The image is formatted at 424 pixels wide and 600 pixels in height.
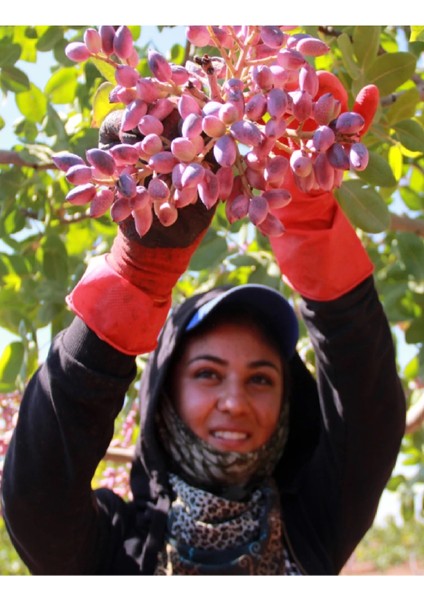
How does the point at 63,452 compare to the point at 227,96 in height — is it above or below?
below

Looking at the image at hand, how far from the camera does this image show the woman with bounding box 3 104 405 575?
1.01 m

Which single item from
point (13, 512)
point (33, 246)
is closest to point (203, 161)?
point (13, 512)

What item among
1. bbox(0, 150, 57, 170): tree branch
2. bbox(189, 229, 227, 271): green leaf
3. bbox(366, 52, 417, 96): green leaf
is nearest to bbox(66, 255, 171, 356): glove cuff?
bbox(366, 52, 417, 96): green leaf

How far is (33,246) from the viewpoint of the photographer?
1.70 metres

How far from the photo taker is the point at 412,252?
5.61 ft

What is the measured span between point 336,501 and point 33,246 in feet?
2.38

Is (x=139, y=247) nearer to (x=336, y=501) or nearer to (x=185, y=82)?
(x=185, y=82)

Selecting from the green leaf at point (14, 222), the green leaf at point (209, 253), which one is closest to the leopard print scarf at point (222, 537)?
the green leaf at point (209, 253)

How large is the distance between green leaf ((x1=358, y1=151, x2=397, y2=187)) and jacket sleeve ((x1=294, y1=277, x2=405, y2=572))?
129mm

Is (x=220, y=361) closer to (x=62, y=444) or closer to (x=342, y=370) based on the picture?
(x=342, y=370)

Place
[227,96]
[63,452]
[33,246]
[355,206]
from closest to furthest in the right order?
[227,96]
[63,452]
[355,206]
[33,246]

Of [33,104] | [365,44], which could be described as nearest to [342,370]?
[365,44]

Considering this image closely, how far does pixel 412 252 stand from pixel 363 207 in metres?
0.56

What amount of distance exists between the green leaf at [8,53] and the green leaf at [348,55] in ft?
1.81
